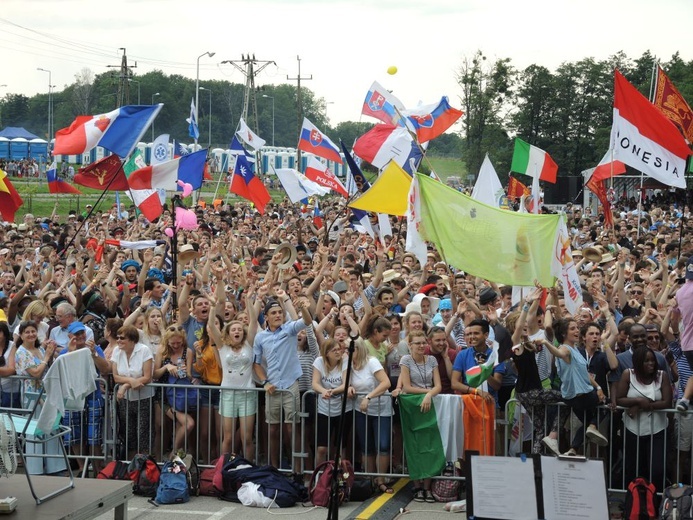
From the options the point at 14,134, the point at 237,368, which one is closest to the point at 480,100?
the point at 14,134

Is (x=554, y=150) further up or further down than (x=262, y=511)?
further up

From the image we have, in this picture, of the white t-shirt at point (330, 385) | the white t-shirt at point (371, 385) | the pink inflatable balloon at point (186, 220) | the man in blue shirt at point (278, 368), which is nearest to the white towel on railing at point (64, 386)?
the man in blue shirt at point (278, 368)

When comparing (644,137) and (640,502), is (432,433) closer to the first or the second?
(640,502)

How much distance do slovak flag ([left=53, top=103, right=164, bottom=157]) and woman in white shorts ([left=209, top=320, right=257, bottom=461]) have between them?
6.81 meters

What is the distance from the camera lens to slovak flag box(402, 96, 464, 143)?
77.6ft

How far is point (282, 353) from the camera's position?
10117mm

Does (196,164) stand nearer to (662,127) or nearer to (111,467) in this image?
(662,127)

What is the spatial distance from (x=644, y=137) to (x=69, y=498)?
10110mm

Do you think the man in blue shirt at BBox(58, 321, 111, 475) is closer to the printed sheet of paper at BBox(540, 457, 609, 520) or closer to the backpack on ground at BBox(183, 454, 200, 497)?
the backpack on ground at BBox(183, 454, 200, 497)

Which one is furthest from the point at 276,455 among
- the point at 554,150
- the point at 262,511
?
the point at 554,150

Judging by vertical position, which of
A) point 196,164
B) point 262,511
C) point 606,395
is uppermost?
point 196,164

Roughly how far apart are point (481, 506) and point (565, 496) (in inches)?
25.6

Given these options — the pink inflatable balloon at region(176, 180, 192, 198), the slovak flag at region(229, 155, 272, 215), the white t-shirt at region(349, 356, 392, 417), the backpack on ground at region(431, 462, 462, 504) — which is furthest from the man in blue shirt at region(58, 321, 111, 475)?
the slovak flag at region(229, 155, 272, 215)

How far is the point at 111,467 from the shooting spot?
32.4ft
